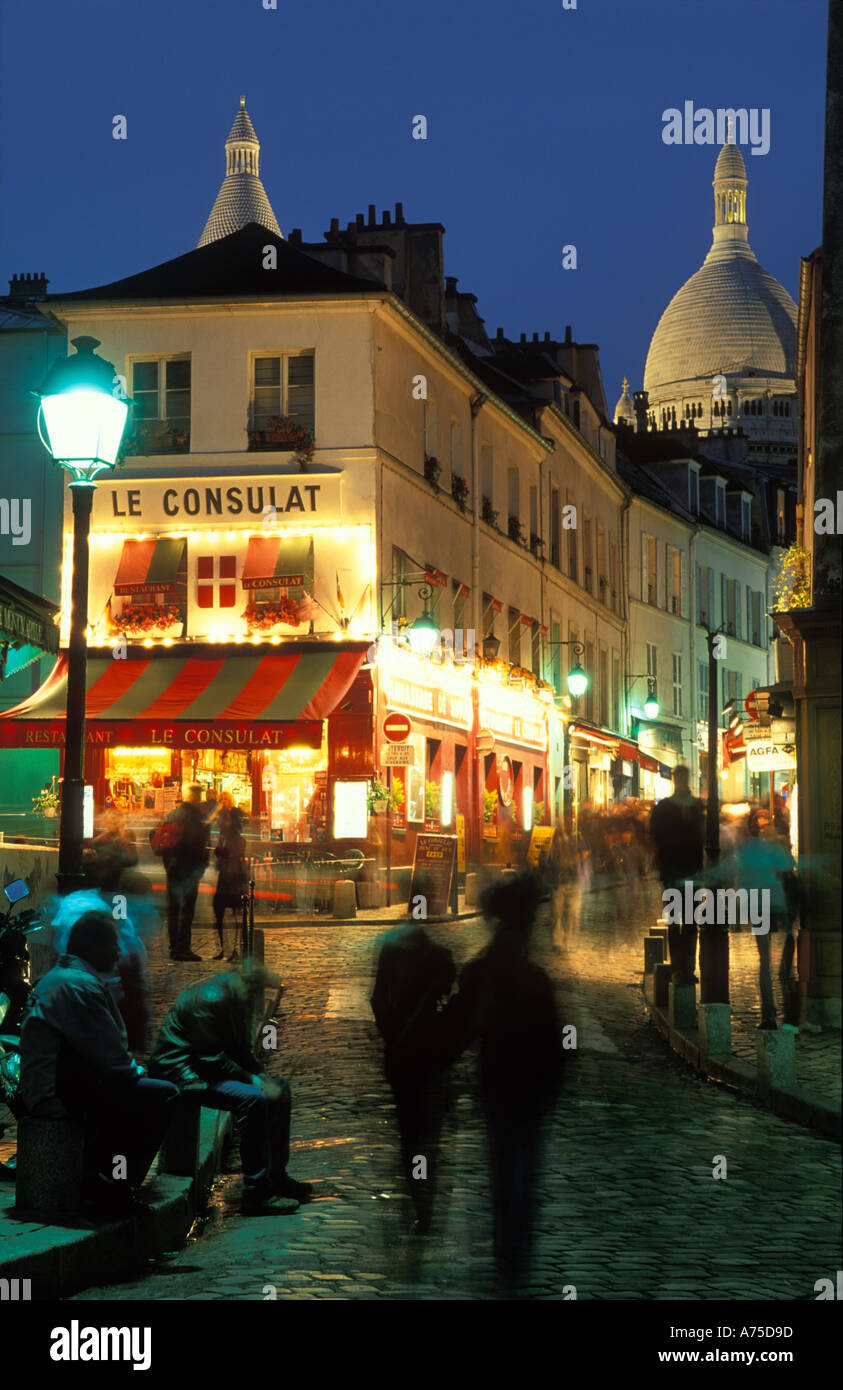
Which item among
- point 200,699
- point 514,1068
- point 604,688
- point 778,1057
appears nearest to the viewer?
point 514,1068

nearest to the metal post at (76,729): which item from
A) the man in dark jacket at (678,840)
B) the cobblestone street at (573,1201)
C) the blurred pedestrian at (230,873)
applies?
the cobblestone street at (573,1201)

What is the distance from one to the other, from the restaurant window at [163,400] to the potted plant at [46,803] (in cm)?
599

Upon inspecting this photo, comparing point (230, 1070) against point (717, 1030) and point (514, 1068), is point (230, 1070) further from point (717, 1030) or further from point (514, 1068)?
point (717, 1030)

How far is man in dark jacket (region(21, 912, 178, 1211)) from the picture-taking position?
299 inches

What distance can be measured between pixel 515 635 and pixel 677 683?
1768 cm

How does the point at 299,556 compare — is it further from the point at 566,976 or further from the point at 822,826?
the point at 822,826

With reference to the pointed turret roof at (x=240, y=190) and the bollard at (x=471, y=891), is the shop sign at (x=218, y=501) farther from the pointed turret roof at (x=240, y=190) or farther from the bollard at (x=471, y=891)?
the pointed turret roof at (x=240, y=190)

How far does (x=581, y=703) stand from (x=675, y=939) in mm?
30598

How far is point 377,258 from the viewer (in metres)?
33.2

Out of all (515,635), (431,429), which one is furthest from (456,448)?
(515,635)

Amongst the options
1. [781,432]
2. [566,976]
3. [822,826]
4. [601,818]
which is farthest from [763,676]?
[781,432]

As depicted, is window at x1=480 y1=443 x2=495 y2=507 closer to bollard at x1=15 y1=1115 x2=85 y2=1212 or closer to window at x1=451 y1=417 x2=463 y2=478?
window at x1=451 y1=417 x2=463 y2=478

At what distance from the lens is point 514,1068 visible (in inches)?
262
